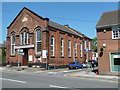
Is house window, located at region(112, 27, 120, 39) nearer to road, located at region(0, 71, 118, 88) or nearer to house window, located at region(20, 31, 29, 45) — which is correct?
road, located at region(0, 71, 118, 88)

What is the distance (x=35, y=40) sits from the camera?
2841cm

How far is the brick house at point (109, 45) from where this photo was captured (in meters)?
17.0

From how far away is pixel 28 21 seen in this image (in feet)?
97.3

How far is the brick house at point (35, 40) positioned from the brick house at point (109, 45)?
11413mm

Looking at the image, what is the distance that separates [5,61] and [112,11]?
2356 cm

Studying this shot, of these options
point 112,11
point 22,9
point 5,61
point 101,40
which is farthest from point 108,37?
point 5,61

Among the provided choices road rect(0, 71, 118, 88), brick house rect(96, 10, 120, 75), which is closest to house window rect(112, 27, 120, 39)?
brick house rect(96, 10, 120, 75)

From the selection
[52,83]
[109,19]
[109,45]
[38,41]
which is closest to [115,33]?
[109,45]

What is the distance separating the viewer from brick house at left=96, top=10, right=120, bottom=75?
55.9ft

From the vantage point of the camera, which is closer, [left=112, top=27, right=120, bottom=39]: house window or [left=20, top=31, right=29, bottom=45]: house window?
[left=112, top=27, right=120, bottom=39]: house window

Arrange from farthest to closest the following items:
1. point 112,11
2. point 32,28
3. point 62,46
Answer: point 62,46, point 32,28, point 112,11

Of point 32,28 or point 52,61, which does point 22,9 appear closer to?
point 32,28

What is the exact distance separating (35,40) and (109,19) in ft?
46.7

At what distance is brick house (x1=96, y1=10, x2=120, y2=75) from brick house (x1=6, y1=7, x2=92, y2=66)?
11413 millimetres
